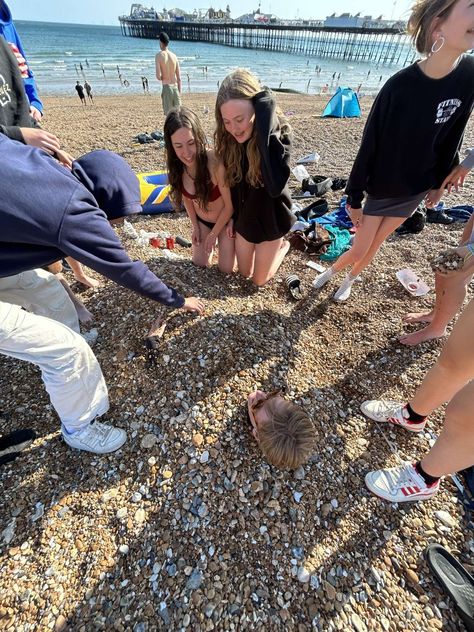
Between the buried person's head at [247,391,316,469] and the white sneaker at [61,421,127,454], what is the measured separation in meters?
1.13

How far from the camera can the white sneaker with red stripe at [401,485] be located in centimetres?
231

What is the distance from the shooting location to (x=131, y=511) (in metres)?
2.27

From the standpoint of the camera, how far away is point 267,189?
11.8 ft

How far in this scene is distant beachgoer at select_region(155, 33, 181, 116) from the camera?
9258mm

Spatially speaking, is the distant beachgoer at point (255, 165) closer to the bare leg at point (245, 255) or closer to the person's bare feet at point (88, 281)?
the bare leg at point (245, 255)

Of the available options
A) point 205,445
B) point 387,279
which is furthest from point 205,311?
point 387,279

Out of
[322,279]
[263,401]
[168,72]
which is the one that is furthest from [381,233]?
[168,72]

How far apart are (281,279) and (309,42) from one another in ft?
318

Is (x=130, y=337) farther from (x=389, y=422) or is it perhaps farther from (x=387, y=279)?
(x=387, y=279)

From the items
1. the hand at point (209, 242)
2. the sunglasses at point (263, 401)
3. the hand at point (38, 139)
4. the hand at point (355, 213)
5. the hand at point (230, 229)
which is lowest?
the sunglasses at point (263, 401)

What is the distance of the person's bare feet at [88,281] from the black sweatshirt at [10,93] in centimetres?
175

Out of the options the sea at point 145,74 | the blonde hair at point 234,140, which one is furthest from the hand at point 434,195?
the sea at point 145,74

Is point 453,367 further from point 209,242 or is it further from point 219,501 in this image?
point 209,242

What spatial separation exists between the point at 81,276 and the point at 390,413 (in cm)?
393
